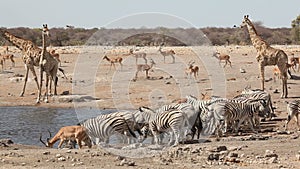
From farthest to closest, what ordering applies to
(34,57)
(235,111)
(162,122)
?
1. (34,57)
2. (235,111)
3. (162,122)

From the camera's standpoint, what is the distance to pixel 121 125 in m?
13.2

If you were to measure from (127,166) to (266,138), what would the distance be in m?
4.90

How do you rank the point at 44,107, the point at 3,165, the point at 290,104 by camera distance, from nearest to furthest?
1. the point at 3,165
2. the point at 290,104
3. the point at 44,107

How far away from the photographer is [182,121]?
13664 mm

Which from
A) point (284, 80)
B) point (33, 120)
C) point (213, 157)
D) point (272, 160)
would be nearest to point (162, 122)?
point (213, 157)

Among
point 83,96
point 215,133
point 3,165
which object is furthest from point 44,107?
point 3,165

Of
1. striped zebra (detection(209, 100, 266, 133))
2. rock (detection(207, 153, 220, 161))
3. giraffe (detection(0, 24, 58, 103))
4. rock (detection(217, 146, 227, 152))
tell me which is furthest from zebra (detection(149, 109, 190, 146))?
giraffe (detection(0, 24, 58, 103))

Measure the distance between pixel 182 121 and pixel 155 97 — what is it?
452 inches

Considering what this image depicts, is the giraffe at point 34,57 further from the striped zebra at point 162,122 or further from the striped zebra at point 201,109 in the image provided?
the striped zebra at point 162,122

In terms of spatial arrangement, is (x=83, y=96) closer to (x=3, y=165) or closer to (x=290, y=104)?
(x=290, y=104)

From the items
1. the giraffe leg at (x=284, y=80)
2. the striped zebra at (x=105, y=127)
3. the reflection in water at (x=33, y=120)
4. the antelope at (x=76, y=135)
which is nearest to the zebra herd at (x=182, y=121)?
the striped zebra at (x=105, y=127)

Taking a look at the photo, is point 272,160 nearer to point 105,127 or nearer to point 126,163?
point 126,163

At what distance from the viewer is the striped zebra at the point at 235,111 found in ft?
50.8

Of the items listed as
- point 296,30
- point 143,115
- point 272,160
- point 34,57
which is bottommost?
point 272,160
